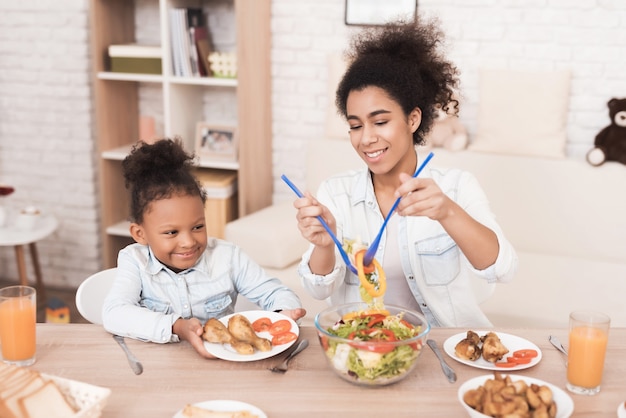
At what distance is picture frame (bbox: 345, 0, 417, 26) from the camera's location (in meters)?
3.42

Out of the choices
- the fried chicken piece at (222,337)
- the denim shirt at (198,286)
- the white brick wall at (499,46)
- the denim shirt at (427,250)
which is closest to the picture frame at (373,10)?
the white brick wall at (499,46)

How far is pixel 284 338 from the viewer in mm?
1475

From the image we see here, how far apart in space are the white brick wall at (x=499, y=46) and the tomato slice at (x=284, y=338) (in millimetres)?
2072

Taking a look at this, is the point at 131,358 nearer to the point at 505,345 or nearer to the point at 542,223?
the point at 505,345

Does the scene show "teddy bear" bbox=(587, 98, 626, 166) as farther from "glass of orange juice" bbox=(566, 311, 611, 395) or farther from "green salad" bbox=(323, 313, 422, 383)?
"green salad" bbox=(323, 313, 422, 383)

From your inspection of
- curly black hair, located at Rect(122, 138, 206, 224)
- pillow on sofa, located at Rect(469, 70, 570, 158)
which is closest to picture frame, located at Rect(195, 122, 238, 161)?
pillow on sofa, located at Rect(469, 70, 570, 158)

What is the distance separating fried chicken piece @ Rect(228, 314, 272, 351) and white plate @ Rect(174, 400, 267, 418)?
0.22 metres

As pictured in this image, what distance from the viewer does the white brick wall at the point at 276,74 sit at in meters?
3.25

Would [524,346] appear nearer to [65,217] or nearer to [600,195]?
[600,195]

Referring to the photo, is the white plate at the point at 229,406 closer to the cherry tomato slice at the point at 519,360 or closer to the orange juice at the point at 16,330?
the orange juice at the point at 16,330

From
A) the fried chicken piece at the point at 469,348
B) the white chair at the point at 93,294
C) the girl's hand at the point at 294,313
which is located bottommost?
the white chair at the point at 93,294

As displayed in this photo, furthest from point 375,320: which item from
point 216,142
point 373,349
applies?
point 216,142

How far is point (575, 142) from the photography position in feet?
11.0

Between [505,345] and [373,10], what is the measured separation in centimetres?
233
